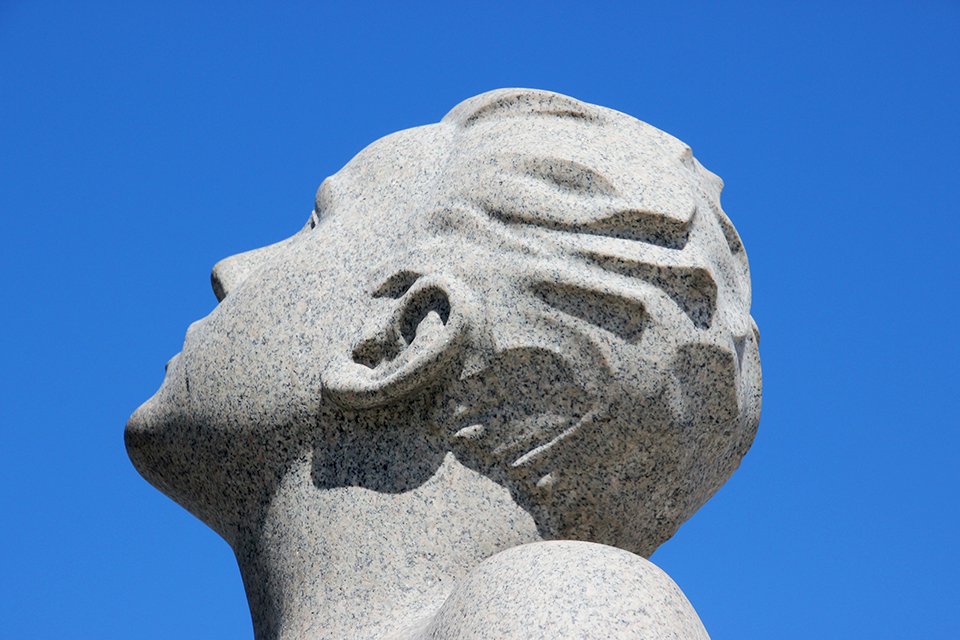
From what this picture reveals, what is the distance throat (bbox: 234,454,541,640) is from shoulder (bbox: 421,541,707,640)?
54 cm

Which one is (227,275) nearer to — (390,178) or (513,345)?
(390,178)

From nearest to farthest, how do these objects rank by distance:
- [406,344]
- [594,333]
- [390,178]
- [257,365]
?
[594,333], [406,344], [257,365], [390,178]

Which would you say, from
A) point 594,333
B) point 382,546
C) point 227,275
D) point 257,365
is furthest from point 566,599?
point 227,275

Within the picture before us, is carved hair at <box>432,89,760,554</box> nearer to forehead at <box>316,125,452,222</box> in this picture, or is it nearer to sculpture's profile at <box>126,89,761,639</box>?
sculpture's profile at <box>126,89,761,639</box>

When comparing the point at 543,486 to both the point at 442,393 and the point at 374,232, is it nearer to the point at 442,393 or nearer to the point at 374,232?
the point at 442,393

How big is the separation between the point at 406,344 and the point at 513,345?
0.45 m

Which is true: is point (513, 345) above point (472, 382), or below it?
above

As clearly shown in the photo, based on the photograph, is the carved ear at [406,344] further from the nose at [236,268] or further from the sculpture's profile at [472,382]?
the nose at [236,268]

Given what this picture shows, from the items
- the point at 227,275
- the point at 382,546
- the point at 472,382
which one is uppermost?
the point at 227,275

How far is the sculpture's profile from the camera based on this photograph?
5.58m

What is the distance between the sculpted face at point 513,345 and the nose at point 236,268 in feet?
1.13

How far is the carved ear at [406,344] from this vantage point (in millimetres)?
5566

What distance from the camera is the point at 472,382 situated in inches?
222

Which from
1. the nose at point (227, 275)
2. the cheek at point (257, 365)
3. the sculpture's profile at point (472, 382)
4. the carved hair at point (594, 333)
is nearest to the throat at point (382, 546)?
the sculpture's profile at point (472, 382)
